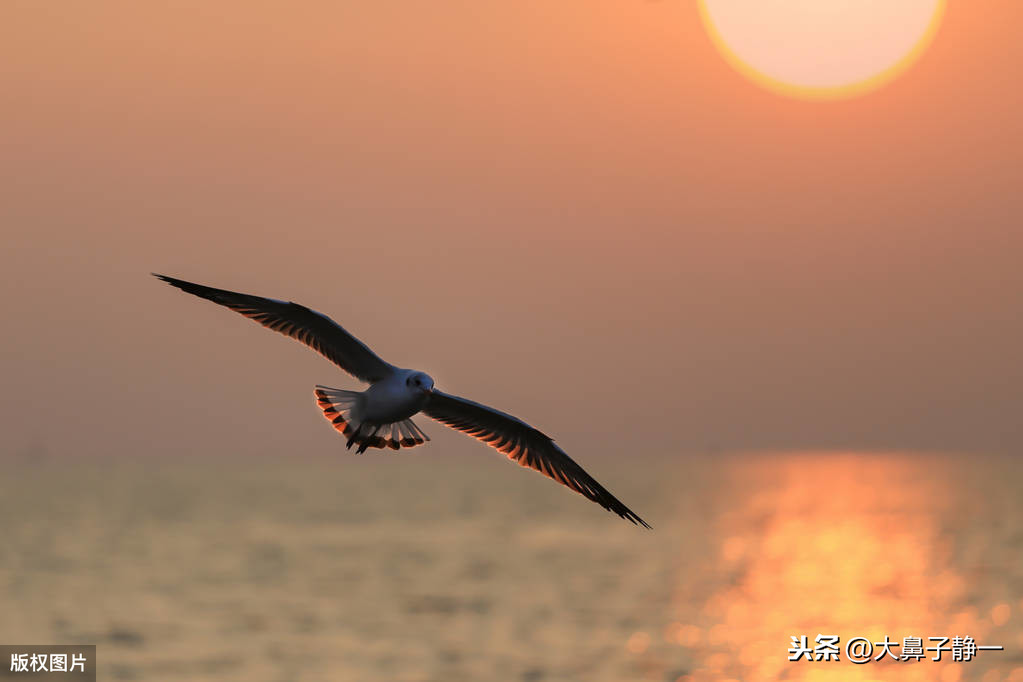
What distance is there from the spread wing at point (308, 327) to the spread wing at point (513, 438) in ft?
3.77

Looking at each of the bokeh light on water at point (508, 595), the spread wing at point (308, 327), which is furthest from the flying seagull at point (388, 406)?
the bokeh light on water at point (508, 595)

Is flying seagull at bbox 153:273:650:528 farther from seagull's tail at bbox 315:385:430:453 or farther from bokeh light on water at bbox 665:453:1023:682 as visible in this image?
bokeh light on water at bbox 665:453:1023:682

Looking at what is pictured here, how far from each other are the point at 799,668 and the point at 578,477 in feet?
96.2

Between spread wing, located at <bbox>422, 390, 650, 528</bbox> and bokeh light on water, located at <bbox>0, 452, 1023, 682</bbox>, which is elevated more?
bokeh light on water, located at <bbox>0, 452, 1023, 682</bbox>

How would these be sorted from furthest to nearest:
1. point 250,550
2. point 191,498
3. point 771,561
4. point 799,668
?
point 191,498 → point 250,550 → point 771,561 → point 799,668

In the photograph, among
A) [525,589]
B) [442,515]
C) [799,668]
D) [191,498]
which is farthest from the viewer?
[191,498]

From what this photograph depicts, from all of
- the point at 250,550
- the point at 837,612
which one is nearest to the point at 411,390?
the point at 837,612

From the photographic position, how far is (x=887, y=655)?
5116 centimetres

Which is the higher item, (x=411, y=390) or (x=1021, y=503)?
(x=1021, y=503)

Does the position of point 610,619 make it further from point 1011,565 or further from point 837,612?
point 1011,565

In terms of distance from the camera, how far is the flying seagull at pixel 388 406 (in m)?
20.6

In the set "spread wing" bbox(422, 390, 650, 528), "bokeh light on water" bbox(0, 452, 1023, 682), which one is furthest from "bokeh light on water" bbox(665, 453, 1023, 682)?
"spread wing" bbox(422, 390, 650, 528)

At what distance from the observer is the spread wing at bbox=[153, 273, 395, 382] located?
20.2 meters

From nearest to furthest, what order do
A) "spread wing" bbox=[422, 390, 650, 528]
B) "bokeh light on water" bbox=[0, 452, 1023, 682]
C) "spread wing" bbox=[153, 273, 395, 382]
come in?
"spread wing" bbox=[153, 273, 395, 382], "spread wing" bbox=[422, 390, 650, 528], "bokeh light on water" bbox=[0, 452, 1023, 682]
